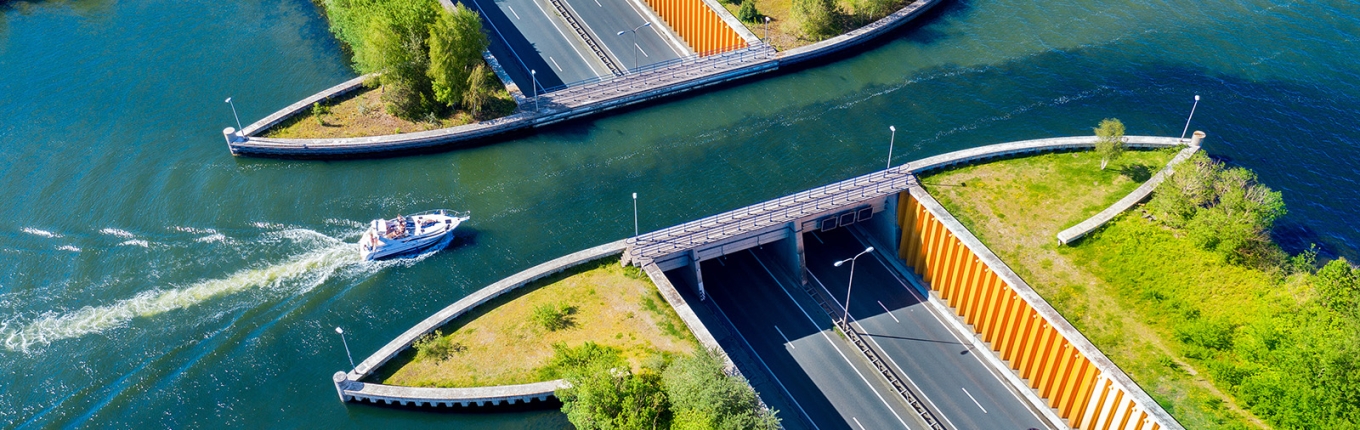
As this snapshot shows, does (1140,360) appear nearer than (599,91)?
Yes

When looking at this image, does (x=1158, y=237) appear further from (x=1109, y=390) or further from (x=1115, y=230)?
(x=1109, y=390)

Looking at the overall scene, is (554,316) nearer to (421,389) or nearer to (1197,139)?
(421,389)

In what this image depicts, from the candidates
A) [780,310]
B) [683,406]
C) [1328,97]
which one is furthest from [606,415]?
[1328,97]

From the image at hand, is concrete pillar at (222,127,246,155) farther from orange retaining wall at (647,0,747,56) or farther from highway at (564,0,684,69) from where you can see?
orange retaining wall at (647,0,747,56)

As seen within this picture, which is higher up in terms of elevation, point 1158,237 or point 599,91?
point 599,91

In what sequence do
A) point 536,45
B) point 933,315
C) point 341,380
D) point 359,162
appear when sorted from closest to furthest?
point 341,380, point 933,315, point 359,162, point 536,45

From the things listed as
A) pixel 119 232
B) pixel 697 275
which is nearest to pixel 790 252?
pixel 697 275

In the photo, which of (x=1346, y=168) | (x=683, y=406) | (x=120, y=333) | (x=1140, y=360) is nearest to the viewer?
(x=683, y=406)
